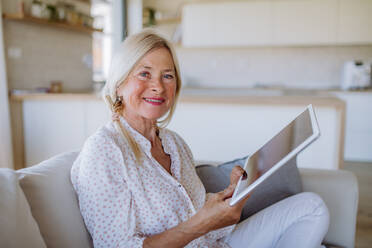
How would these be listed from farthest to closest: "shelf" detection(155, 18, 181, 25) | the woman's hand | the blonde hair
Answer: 1. "shelf" detection(155, 18, 181, 25)
2. the blonde hair
3. the woman's hand

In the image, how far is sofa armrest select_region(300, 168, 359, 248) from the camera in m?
1.47

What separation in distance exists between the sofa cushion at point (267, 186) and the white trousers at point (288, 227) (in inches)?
7.6

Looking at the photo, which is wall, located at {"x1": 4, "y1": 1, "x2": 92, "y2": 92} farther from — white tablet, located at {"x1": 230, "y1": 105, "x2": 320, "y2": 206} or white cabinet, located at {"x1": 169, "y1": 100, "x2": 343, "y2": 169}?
white tablet, located at {"x1": 230, "y1": 105, "x2": 320, "y2": 206}

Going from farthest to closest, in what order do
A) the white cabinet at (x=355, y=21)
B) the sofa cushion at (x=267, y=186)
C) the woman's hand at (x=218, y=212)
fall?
the white cabinet at (x=355, y=21)
the sofa cushion at (x=267, y=186)
the woman's hand at (x=218, y=212)

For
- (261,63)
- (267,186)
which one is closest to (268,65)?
(261,63)

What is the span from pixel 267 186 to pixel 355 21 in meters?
3.72

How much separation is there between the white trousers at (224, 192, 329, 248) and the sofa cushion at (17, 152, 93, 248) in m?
0.59

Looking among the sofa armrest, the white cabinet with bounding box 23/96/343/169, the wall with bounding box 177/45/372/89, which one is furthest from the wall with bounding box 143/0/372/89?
the sofa armrest

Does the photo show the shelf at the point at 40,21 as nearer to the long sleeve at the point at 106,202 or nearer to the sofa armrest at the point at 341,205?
the long sleeve at the point at 106,202

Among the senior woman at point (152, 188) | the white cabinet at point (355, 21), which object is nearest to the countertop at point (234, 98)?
the senior woman at point (152, 188)

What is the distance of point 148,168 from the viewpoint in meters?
1.06

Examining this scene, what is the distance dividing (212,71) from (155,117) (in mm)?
4256

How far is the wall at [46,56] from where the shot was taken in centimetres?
307

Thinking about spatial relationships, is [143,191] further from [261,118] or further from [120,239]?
[261,118]
